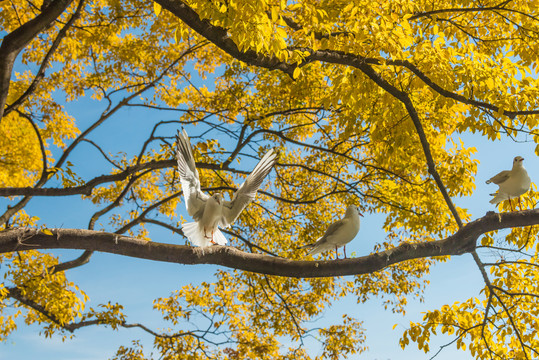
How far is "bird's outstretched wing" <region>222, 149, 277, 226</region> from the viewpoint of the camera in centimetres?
519

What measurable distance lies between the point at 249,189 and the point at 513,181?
317 centimetres

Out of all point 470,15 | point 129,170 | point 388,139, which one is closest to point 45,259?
point 129,170

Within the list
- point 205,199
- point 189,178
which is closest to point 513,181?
point 205,199

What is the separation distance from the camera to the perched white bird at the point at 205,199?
17.0 feet

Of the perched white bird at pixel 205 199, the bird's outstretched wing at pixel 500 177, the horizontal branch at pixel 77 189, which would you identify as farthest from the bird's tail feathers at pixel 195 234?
the bird's outstretched wing at pixel 500 177

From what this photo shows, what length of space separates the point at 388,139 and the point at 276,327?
4.20m

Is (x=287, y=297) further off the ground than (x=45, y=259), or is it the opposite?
(x=45, y=259)

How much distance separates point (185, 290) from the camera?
9227mm

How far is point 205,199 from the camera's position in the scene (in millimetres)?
5398

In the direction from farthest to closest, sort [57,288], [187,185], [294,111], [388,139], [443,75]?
[294,111] → [57,288] → [388,139] → [187,185] → [443,75]

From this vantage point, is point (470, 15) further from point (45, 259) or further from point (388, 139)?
point (45, 259)

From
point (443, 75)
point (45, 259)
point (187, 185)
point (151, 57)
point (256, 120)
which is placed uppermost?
point (151, 57)

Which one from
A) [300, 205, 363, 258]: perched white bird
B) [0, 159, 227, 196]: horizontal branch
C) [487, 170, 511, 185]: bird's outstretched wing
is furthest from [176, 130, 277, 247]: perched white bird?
[487, 170, 511, 185]: bird's outstretched wing

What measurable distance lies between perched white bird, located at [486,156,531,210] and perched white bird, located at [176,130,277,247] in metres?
2.82
